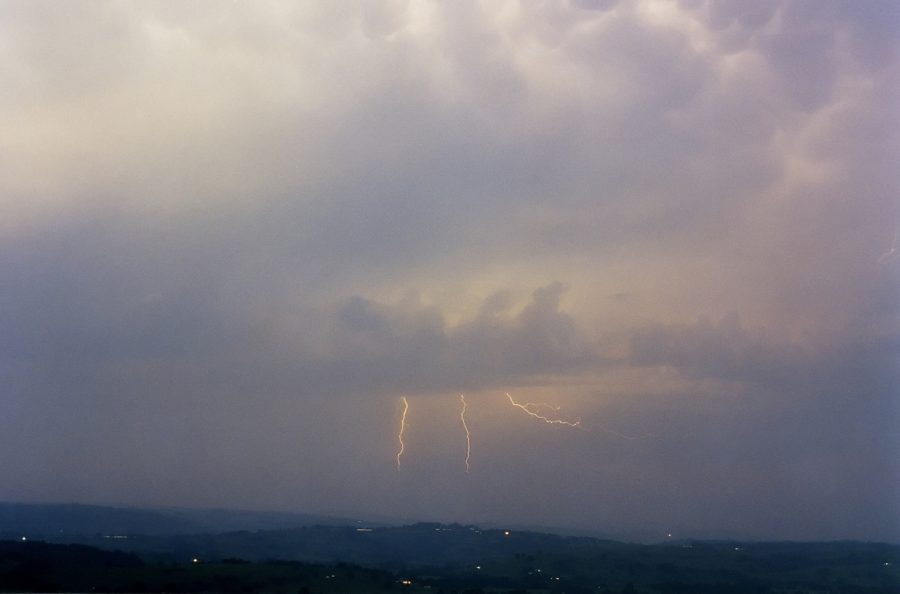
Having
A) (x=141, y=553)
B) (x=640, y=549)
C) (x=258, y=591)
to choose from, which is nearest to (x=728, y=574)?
(x=640, y=549)

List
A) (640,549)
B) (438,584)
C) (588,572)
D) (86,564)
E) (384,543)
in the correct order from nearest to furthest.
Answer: (86,564) < (438,584) < (588,572) < (384,543) < (640,549)

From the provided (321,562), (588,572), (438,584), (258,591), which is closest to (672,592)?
(588,572)

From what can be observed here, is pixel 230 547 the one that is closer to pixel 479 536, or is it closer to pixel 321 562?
pixel 321 562

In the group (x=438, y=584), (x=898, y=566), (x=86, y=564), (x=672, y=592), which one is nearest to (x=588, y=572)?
(x=672, y=592)

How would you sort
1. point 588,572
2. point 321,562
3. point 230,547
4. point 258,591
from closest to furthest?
1. point 258,591
2. point 321,562
3. point 588,572
4. point 230,547

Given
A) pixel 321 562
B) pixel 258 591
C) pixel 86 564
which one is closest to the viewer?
pixel 258 591

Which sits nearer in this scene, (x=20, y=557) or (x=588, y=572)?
(x=20, y=557)

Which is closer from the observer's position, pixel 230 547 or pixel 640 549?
pixel 230 547

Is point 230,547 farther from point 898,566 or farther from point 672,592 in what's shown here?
point 898,566

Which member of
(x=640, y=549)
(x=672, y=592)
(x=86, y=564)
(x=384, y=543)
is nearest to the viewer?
(x=86, y=564)
